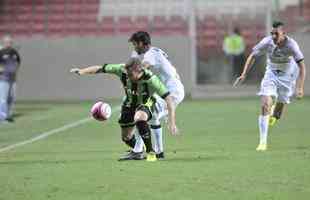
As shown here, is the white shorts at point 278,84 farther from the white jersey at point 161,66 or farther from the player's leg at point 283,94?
Answer: the white jersey at point 161,66

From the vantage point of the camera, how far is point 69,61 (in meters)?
30.4

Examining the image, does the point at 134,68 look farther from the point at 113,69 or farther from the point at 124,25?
the point at 124,25

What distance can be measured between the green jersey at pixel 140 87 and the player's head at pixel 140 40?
0.31m

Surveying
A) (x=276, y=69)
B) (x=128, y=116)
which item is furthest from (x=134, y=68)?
(x=276, y=69)

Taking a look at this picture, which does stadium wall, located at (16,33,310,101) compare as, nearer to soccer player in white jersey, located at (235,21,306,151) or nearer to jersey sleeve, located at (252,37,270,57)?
soccer player in white jersey, located at (235,21,306,151)

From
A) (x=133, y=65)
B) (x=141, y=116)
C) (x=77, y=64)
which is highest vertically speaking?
(x=133, y=65)

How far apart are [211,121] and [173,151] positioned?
6.24m

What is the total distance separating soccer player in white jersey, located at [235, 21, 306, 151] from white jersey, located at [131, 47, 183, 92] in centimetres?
147

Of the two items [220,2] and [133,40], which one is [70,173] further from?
[220,2]

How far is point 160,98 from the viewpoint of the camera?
13.3 metres

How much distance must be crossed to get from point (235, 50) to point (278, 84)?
15.2 m

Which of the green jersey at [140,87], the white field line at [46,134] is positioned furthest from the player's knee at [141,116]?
the white field line at [46,134]

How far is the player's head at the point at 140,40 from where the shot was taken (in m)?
12.4

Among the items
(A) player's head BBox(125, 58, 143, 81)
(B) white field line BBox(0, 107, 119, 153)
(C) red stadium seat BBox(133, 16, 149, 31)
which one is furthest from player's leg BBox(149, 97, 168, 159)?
(C) red stadium seat BBox(133, 16, 149, 31)
